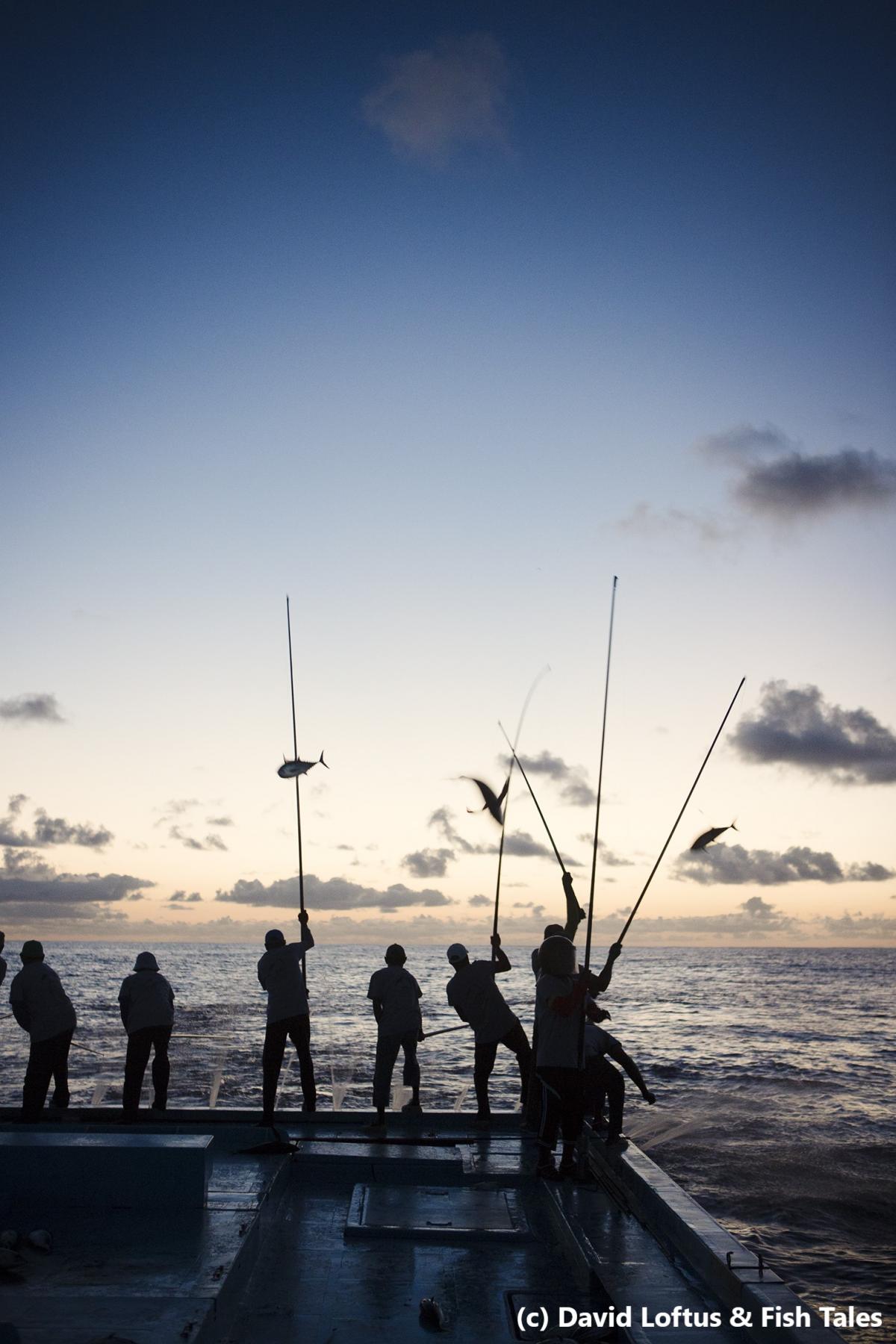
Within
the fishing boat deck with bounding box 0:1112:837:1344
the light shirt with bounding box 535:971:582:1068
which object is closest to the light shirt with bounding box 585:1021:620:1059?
the fishing boat deck with bounding box 0:1112:837:1344

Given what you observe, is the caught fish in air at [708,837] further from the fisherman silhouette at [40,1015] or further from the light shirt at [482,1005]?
the fisherman silhouette at [40,1015]

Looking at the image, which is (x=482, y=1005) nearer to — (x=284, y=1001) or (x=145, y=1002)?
(x=284, y=1001)

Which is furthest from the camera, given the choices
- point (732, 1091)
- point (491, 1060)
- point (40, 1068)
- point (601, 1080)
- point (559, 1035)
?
point (732, 1091)

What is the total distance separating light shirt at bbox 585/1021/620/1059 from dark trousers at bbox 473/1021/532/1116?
879mm

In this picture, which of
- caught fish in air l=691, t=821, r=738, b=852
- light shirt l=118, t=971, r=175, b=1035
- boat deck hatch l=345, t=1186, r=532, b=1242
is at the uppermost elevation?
caught fish in air l=691, t=821, r=738, b=852

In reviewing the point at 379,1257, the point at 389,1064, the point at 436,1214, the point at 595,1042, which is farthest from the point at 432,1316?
the point at 389,1064

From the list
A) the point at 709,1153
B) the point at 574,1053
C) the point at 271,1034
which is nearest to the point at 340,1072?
the point at 709,1153

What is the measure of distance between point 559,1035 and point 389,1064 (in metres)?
2.59

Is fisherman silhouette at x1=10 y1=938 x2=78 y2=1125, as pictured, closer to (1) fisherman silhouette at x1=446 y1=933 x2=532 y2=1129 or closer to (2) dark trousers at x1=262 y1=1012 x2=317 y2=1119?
(2) dark trousers at x1=262 y1=1012 x2=317 y2=1119

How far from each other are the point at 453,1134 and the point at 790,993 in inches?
2347

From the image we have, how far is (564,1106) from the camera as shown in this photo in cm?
667

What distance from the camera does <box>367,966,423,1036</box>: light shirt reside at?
8797 millimetres

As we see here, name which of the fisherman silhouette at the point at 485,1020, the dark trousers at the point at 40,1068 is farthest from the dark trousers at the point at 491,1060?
the dark trousers at the point at 40,1068

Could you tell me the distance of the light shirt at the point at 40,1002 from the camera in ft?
27.7
